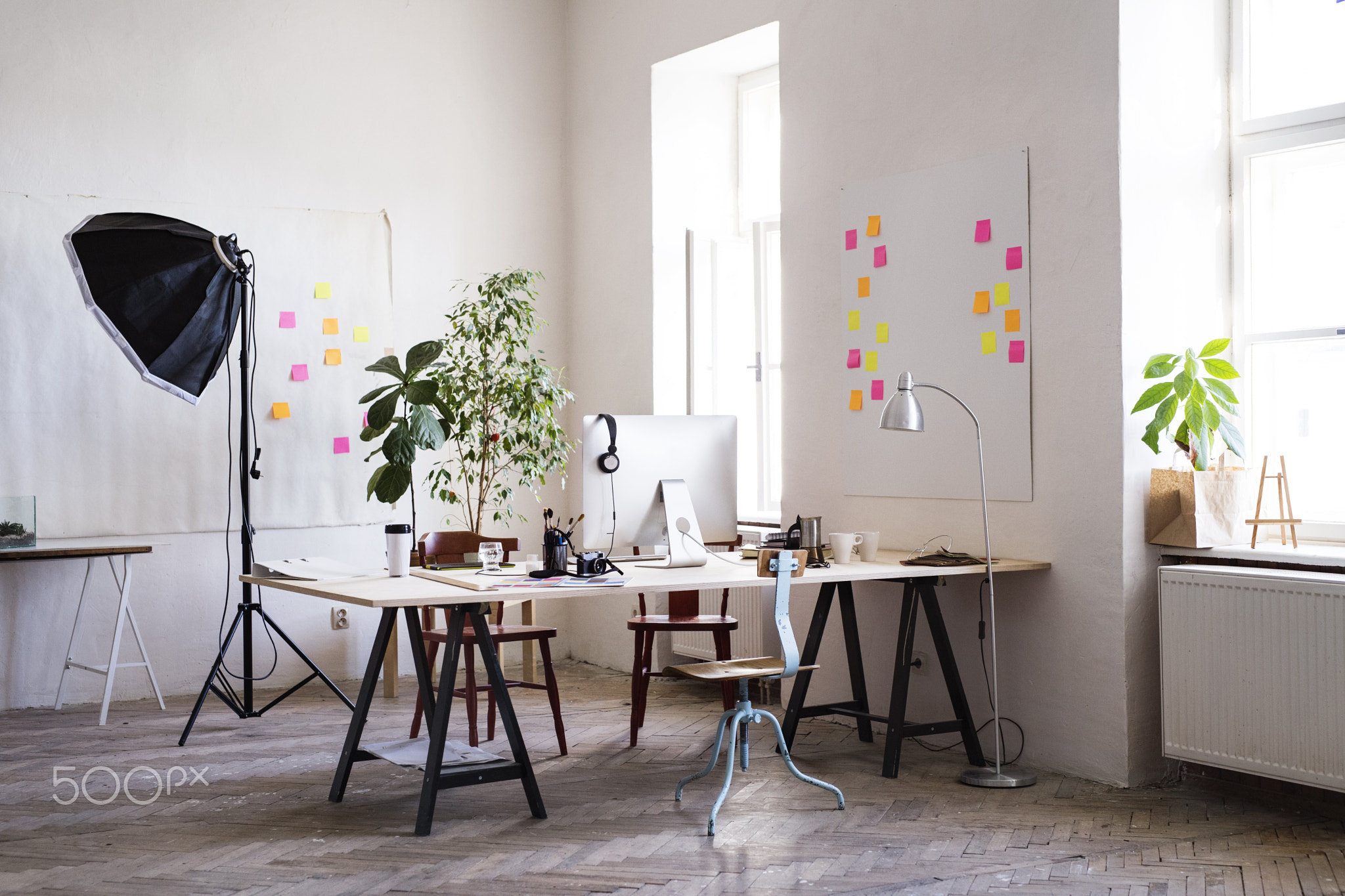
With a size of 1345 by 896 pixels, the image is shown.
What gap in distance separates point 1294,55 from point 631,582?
9.00 feet

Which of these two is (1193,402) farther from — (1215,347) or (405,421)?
(405,421)

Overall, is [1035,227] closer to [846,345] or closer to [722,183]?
[846,345]

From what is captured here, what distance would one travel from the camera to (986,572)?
3.66 metres

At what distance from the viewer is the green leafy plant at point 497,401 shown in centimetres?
506

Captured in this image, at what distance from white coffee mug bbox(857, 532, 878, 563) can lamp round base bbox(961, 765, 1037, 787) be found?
763 mm

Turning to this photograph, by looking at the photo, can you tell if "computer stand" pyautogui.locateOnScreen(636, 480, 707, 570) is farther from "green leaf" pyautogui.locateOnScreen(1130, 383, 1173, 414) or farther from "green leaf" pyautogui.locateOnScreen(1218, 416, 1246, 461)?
"green leaf" pyautogui.locateOnScreen(1218, 416, 1246, 461)

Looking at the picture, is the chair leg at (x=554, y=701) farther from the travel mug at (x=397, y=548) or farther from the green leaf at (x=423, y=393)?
the green leaf at (x=423, y=393)

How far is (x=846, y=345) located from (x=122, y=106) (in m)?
3.24

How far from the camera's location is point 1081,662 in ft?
12.2

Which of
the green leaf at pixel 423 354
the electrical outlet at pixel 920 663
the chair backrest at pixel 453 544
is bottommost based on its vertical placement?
the electrical outlet at pixel 920 663

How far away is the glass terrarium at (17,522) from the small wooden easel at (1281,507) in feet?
14.7

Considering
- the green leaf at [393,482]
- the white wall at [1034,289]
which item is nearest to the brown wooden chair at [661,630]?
the white wall at [1034,289]

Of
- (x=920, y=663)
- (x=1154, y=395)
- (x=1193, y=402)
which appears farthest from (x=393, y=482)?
(x=1193, y=402)

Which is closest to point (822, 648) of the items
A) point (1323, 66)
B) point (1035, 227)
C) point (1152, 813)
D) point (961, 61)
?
point (1152, 813)
